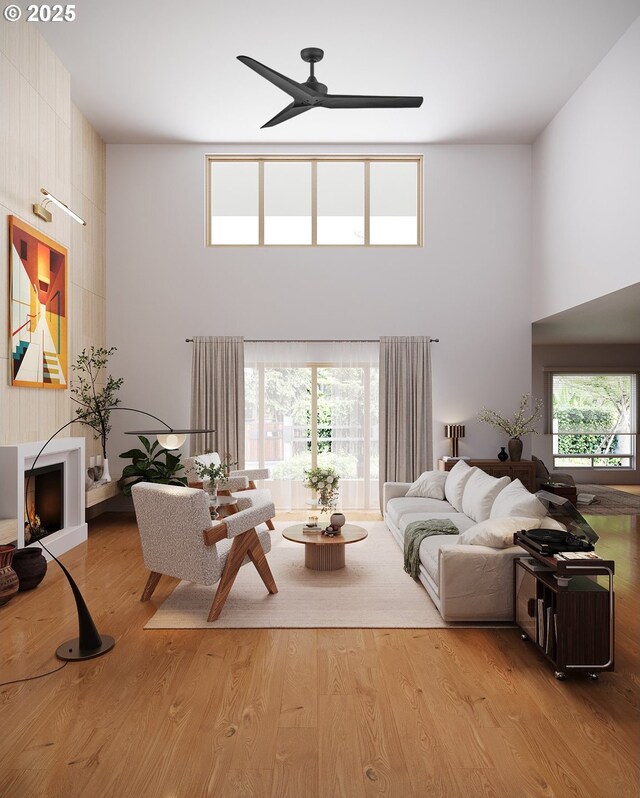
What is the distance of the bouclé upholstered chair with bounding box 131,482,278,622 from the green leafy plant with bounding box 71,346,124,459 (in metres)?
3.02

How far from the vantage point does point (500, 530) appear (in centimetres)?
373

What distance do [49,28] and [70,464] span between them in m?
4.17

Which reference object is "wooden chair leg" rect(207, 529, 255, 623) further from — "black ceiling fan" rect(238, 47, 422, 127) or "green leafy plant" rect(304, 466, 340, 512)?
"black ceiling fan" rect(238, 47, 422, 127)

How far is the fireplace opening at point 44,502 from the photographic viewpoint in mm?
5199

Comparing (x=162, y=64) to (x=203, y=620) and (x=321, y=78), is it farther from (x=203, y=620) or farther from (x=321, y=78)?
(x=203, y=620)

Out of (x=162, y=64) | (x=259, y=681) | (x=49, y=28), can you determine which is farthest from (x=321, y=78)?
(x=259, y=681)

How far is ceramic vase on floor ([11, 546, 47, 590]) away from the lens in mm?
4402

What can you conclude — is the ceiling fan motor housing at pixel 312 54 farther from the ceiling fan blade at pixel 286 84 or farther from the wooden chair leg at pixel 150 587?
the wooden chair leg at pixel 150 587

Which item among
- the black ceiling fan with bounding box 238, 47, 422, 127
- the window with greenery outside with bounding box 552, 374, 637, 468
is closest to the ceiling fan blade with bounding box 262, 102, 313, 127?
the black ceiling fan with bounding box 238, 47, 422, 127

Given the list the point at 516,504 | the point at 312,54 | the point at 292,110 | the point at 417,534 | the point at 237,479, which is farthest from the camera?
the point at 237,479

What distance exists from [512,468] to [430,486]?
60.7 inches

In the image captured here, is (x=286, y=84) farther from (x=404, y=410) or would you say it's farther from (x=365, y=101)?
(x=404, y=410)

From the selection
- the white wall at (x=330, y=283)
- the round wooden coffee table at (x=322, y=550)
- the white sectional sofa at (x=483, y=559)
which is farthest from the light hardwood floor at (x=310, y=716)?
the white wall at (x=330, y=283)

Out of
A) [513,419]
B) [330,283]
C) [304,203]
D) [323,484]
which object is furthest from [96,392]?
[513,419]
